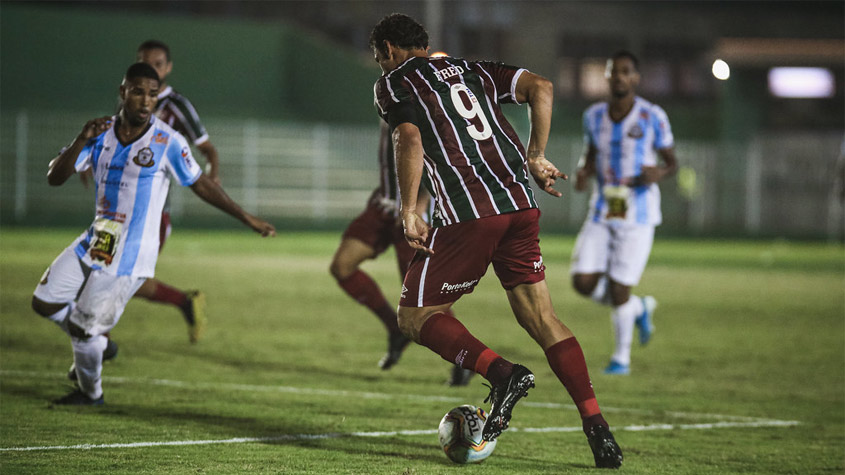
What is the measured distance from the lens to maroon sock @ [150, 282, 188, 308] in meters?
9.48

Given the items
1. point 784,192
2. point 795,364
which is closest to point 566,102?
point 784,192

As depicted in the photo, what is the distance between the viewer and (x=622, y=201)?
33.0 ft

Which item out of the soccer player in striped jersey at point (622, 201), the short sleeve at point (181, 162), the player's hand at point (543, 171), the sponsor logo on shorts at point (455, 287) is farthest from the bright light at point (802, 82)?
the sponsor logo on shorts at point (455, 287)

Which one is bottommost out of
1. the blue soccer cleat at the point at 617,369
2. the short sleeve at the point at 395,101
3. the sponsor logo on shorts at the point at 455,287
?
the blue soccer cleat at the point at 617,369

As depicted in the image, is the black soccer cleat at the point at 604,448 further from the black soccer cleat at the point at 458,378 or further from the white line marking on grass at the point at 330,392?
the black soccer cleat at the point at 458,378

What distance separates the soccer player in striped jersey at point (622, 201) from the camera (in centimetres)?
1005

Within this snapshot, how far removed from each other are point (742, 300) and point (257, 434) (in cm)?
1094

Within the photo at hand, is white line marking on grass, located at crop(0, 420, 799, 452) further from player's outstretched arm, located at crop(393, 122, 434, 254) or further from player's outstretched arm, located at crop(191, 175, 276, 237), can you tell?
player's outstretched arm, located at crop(393, 122, 434, 254)

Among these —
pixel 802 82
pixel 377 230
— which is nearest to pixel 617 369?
pixel 377 230

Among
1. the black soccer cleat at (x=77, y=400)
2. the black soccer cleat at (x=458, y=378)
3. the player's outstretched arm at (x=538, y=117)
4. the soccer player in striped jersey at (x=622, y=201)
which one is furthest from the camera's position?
the soccer player in striped jersey at (x=622, y=201)

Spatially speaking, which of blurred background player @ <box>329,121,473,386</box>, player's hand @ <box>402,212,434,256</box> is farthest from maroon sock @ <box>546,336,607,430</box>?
blurred background player @ <box>329,121,473,386</box>

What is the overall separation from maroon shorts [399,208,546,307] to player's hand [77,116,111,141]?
2228 millimetres

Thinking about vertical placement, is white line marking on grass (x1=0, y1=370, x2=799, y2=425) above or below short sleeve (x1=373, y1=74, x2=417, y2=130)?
below

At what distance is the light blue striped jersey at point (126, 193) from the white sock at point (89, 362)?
0.46 meters
